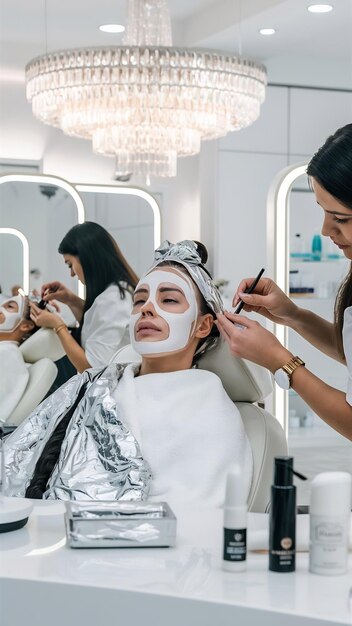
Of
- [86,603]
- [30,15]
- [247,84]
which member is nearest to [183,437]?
[86,603]

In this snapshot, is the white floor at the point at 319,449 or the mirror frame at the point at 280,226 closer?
the mirror frame at the point at 280,226

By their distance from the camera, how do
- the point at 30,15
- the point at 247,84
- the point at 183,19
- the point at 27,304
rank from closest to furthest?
the point at 247,84, the point at 27,304, the point at 30,15, the point at 183,19

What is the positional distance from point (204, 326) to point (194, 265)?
167 mm

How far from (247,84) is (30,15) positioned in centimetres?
232

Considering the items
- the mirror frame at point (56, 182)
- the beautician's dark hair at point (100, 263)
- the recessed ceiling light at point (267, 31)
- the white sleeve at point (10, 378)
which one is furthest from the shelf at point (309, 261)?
the white sleeve at point (10, 378)

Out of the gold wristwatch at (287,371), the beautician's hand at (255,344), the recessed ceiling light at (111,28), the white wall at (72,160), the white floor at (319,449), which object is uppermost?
the recessed ceiling light at (111,28)

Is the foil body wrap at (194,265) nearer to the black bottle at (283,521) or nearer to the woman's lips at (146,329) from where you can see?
the woman's lips at (146,329)

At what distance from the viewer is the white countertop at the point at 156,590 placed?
1.21 m

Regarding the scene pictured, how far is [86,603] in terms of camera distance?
1.27 metres

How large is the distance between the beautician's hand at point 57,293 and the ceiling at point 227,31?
1.97 m

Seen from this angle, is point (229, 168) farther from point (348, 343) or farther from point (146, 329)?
point (348, 343)

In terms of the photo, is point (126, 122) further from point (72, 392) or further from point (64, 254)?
point (72, 392)

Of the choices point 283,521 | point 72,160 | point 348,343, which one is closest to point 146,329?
point 348,343

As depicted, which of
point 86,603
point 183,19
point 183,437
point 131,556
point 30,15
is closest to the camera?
point 86,603
